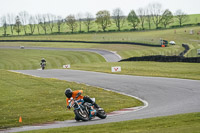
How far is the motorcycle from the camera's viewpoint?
14.7m

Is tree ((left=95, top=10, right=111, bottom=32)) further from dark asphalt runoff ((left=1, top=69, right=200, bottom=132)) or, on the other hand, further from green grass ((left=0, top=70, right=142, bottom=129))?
green grass ((left=0, top=70, right=142, bottom=129))

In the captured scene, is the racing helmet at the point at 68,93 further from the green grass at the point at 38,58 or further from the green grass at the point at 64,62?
the green grass at the point at 38,58

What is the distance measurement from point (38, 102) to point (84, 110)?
5430 mm

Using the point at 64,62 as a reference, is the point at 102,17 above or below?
above

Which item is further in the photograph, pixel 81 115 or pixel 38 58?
pixel 38 58

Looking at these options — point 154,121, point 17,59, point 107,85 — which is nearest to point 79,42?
point 17,59

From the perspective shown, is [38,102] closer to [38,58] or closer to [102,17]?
[38,58]

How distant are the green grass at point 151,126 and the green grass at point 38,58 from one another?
4933cm

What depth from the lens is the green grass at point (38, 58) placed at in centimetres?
6425

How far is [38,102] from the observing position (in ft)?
64.4

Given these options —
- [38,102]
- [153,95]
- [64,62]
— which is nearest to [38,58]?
[64,62]

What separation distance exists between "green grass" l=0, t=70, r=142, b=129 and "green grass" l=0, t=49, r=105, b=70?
37.6 m

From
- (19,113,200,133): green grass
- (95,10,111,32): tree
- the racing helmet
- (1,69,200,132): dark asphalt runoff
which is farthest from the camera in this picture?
(95,10,111,32): tree

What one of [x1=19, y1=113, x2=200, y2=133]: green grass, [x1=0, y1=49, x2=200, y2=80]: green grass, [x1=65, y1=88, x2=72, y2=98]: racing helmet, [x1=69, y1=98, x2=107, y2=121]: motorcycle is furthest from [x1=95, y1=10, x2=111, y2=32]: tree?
[x1=19, y1=113, x2=200, y2=133]: green grass
